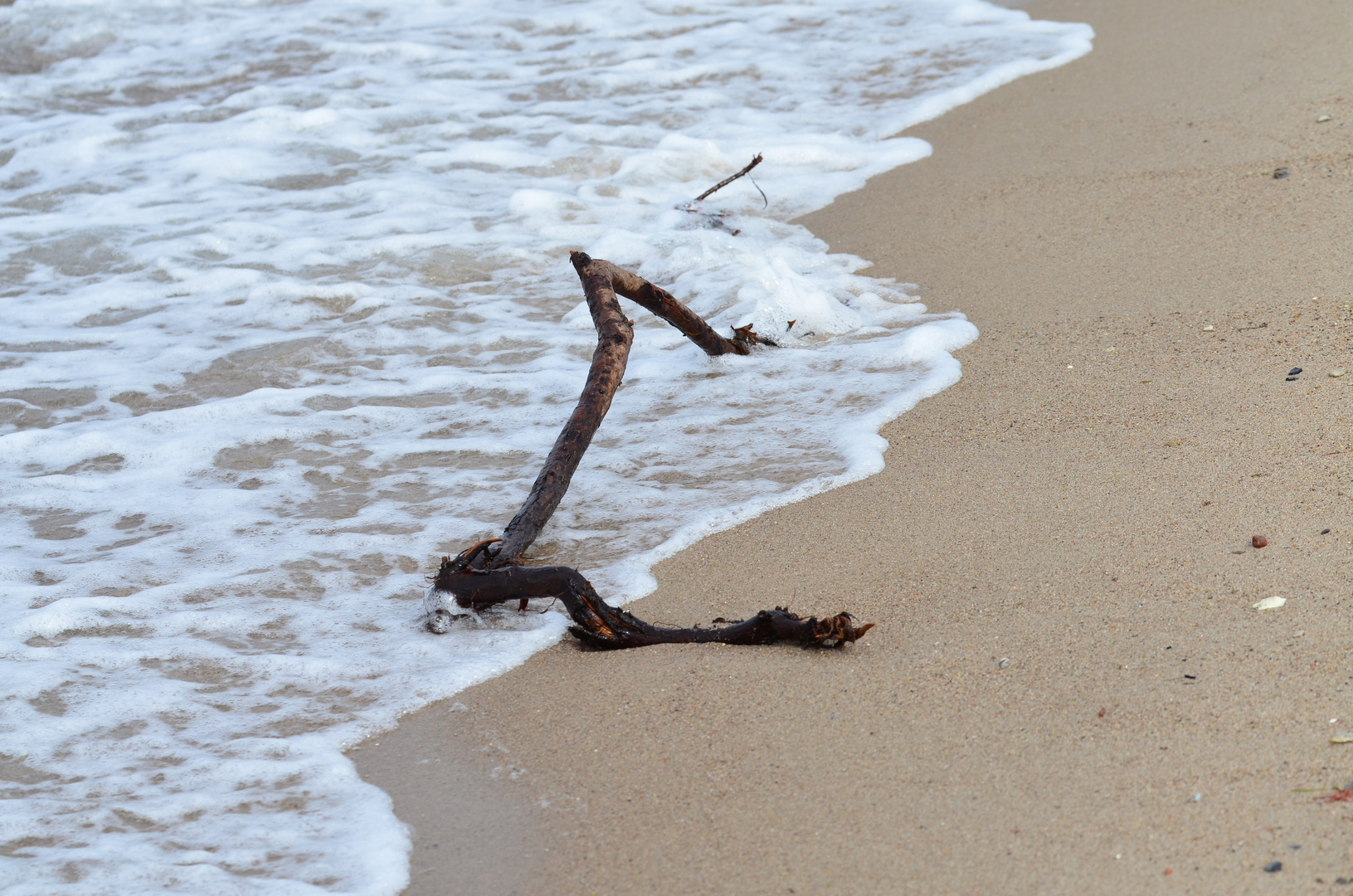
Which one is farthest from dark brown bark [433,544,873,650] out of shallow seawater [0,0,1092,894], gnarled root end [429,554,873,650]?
shallow seawater [0,0,1092,894]

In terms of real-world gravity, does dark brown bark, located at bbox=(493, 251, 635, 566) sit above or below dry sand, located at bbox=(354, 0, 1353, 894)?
above

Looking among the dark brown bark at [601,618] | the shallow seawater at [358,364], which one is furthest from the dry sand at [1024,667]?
the shallow seawater at [358,364]

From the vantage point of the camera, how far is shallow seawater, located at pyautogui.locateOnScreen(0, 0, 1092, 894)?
6.95 ft

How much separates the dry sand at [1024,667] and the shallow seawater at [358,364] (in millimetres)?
206

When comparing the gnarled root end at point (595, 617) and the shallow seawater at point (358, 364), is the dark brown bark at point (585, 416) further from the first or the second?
the shallow seawater at point (358, 364)

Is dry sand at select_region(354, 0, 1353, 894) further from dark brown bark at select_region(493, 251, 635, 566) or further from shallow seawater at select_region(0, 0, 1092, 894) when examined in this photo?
dark brown bark at select_region(493, 251, 635, 566)

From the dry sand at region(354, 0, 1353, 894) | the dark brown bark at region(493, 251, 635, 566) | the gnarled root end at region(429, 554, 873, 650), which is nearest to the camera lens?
the dry sand at region(354, 0, 1353, 894)

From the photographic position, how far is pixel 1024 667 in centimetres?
195

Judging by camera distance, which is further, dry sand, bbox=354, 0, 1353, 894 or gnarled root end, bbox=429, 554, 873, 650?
gnarled root end, bbox=429, 554, 873, 650

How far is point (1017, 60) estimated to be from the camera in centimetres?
589

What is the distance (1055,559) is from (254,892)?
5.40 ft

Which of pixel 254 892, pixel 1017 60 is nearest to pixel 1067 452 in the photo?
pixel 254 892

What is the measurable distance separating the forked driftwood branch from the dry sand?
0.06 meters

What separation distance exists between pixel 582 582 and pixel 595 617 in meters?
0.08
